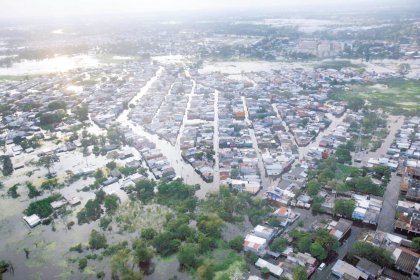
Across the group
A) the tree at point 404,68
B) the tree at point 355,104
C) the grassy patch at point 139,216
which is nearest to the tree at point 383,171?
the tree at point 355,104

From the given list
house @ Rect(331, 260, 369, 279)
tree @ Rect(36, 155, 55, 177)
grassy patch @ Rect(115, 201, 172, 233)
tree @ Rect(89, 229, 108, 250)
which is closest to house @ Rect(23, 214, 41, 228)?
tree @ Rect(89, 229, 108, 250)

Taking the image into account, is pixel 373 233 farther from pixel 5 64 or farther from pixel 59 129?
pixel 5 64

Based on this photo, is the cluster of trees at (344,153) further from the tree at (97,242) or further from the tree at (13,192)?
the tree at (13,192)

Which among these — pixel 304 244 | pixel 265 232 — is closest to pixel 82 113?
pixel 265 232

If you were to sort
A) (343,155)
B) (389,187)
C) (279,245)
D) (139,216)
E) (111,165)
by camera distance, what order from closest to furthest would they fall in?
(279,245)
(139,216)
(389,187)
(111,165)
(343,155)

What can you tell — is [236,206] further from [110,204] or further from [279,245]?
[110,204]

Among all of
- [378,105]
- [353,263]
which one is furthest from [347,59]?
[353,263]
